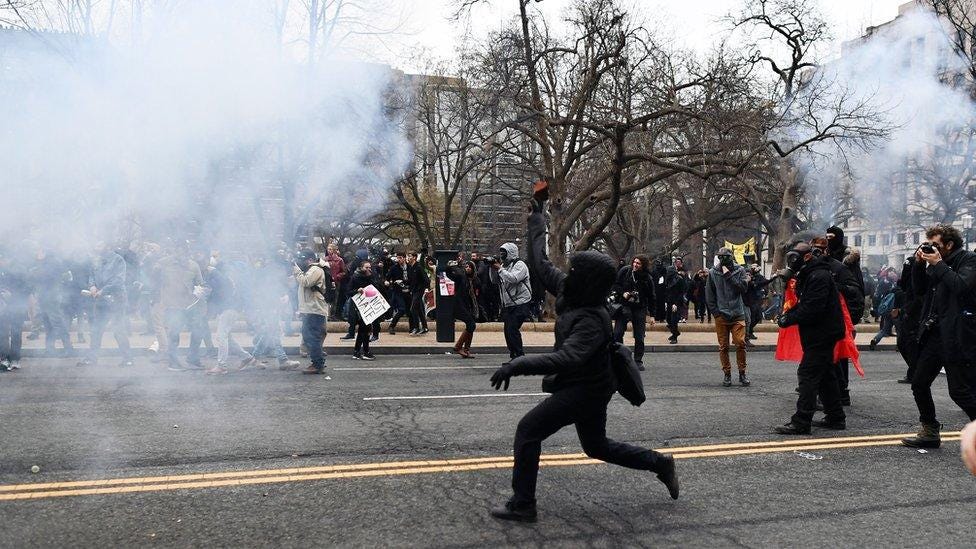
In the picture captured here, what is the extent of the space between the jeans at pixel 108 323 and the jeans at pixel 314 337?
2654mm

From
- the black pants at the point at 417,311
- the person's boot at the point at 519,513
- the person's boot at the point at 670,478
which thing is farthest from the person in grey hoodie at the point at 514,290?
the person's boot at the point at 519,513

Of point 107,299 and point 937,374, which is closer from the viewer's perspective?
point 937,374

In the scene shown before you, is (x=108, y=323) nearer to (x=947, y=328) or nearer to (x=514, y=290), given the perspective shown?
(x=514, y=290)

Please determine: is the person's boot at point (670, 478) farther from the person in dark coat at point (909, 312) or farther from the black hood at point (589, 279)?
the person in dark coat at point (909, 312)

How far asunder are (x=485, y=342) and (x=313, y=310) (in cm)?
540

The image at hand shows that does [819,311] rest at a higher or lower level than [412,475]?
higher

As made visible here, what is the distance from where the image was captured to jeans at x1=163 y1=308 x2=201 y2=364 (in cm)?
1024

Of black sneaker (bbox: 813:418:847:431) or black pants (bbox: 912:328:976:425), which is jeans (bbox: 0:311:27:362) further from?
black pants (bbox: 912:328:976:425)

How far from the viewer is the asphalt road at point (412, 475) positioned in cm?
406

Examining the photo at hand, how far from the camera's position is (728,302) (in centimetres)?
982

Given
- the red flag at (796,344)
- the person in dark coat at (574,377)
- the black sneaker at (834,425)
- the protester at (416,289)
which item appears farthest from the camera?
the protester at (416,289)

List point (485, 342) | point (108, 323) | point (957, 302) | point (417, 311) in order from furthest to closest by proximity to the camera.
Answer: point (417, 311) → point (485, 342) → point (108, 323) → point (957, 302)

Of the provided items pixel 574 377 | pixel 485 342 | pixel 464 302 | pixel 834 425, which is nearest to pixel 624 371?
pixel 574 377

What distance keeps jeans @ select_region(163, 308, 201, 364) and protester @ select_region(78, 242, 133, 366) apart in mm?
670
